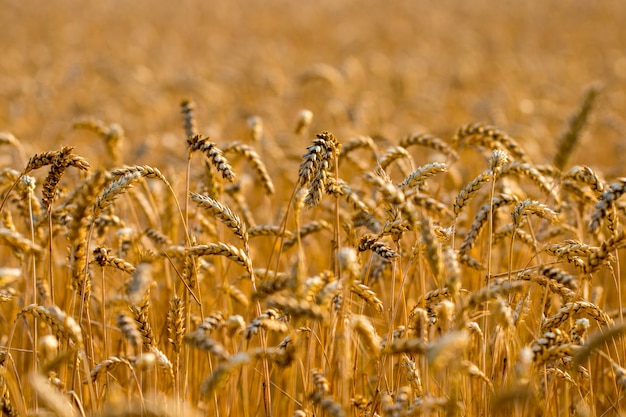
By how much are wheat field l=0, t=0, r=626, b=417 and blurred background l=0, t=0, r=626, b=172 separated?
0.07 m

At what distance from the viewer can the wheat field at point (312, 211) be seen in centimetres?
178

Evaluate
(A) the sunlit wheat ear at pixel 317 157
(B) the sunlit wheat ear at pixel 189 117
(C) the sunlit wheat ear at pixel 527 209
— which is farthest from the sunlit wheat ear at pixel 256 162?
(C) the sunlit wheat ear at pixel 527 209

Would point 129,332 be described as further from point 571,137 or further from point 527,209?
point 571,137

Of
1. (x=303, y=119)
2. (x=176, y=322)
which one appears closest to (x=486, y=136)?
(x=303, y=119)

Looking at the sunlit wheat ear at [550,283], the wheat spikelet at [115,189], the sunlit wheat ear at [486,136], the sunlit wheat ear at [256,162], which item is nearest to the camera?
the wheat spikelet at [115,189]

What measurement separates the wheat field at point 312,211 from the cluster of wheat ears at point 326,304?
0.04ft

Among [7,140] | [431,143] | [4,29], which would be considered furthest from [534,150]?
[4,29]

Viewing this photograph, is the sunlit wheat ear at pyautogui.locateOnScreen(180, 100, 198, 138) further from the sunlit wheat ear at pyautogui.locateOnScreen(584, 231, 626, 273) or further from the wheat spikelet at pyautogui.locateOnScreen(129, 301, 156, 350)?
the sunlit wheat ear at pyautogui.locateOnScreen(584, 231, 626, 273)

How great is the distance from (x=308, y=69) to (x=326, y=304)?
4.96 m

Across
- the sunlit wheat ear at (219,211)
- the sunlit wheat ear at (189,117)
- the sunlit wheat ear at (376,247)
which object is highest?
the sunlit wheat ear at (189,117)

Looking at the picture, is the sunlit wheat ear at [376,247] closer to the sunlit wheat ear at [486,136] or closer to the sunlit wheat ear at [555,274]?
the sunlit wheat ear at [555,274]

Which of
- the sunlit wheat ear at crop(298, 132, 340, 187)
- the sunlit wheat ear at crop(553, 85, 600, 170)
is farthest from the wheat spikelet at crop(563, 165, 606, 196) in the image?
the sunlit wheat ear at crop(298, 132, 340, 187)

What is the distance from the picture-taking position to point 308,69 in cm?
635

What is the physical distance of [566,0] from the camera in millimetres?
19297
